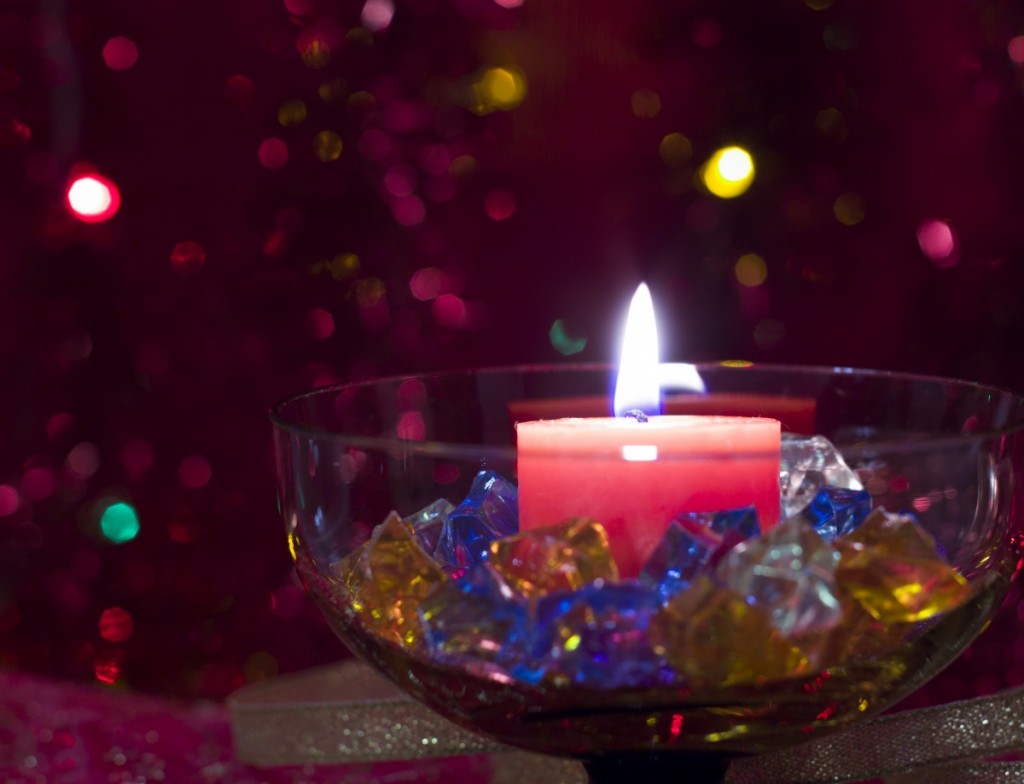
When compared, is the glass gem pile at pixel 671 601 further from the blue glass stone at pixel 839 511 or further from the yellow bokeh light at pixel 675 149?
the yellow bokeh light at pixel 675 149

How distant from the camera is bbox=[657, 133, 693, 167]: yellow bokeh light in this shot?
0.93m

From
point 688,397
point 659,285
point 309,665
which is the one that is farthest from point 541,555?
point 309,665

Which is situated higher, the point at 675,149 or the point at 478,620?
the point at 675,149

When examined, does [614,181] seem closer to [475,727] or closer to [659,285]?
[659,285]

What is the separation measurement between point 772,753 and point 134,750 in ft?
1.65

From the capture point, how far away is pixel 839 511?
0.50 m

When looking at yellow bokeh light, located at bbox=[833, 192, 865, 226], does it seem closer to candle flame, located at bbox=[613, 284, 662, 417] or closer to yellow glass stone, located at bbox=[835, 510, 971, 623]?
candle flame, located at bbox=[613, 284, 662, 417]

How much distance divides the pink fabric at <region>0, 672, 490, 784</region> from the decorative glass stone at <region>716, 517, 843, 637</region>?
47 cm

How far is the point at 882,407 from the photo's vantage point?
0.58m

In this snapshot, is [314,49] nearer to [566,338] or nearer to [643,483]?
[566,338]

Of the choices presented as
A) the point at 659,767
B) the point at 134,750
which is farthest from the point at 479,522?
the point at 134,750

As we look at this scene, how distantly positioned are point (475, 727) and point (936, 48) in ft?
2.13

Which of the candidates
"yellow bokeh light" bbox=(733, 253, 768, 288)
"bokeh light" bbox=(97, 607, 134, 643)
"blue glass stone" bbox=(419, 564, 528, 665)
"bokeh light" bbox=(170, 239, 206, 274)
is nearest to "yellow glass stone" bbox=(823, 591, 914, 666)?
"blue glass stone" bbox=(419, 564, 528, 665)

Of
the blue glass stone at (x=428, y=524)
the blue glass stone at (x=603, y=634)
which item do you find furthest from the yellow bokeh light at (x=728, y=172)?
the blue glass stone at (x=603, y=634)
